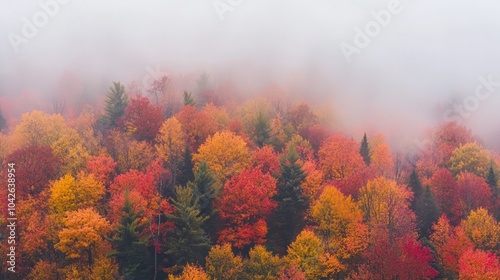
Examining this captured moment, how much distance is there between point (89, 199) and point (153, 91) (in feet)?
167

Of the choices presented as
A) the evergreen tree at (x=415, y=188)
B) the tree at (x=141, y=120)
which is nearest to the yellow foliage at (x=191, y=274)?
the tree at (x=141, y=120)

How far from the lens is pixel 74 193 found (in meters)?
48.1

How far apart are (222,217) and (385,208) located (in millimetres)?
19642

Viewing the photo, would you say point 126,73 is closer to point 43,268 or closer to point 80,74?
point 80,74

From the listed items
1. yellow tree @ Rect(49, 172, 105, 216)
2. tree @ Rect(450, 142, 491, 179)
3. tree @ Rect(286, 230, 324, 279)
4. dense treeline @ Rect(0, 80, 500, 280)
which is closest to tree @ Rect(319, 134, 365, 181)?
dense treeline @ Rect(0, 80, 500, 280)

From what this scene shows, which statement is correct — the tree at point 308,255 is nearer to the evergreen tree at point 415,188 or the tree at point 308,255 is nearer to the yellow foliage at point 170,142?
the yellow foliage at point 170,142

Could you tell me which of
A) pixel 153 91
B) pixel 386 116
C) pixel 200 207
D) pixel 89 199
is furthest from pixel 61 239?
pixel 386 116

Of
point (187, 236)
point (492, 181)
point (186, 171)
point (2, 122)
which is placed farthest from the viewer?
point (2, 122)

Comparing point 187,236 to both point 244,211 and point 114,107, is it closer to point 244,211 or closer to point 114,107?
Result: point 244,211

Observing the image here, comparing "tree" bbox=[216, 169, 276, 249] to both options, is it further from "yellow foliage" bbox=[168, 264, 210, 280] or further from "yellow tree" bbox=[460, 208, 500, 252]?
"yellow tree" bbox=[460, 208, 500, 252]

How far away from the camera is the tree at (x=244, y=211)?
45.8 meters

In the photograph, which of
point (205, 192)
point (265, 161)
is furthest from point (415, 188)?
point (205, 192)

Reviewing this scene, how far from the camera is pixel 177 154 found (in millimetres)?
60625

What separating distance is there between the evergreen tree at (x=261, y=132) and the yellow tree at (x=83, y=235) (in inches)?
1193
